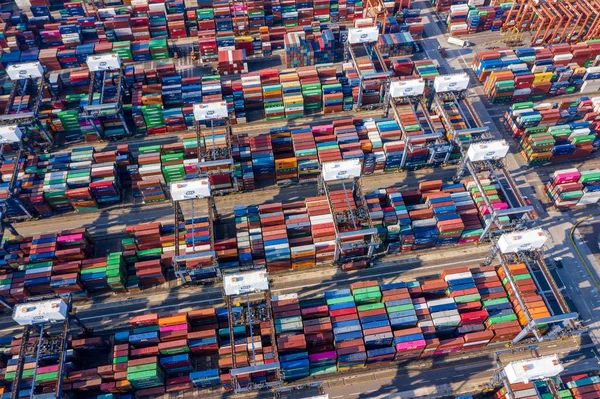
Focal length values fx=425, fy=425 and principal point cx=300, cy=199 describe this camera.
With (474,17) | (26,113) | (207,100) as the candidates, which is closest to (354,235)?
(207,100)

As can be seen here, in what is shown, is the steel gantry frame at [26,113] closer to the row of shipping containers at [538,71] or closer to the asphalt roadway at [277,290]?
the asphalt roadway at [277,290]

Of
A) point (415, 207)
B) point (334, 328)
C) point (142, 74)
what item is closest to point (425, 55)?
point (415, 207)

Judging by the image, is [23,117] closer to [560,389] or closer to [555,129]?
[560,389]

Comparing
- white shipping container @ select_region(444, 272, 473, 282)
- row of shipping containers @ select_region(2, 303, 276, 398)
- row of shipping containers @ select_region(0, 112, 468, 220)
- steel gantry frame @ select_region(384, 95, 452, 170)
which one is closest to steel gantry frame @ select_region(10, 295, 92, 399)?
row of shipping containers @ select_region(2, 303, 276, 398)

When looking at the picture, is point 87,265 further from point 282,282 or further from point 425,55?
point 425,55

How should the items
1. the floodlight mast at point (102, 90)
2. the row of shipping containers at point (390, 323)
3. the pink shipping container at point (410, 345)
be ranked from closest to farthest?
the pink shipping container at point (410, 345) < the row of shipping containers at point (390, 323) < the floodlight mast at point (102, 90)

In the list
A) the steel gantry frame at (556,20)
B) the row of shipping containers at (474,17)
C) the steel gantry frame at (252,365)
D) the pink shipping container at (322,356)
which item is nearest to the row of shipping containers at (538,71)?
the steel gantry frame at (556,20)
